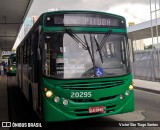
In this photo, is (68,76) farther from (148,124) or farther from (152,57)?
(152,57)

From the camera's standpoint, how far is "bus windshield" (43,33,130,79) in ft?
20.8

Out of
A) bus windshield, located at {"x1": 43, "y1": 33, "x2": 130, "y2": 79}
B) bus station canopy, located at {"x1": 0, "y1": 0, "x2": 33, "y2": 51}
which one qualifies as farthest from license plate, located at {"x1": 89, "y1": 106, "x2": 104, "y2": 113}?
bus station canopy, located at {"x1": 0, "y1": 0, "x2": 33, "y2": 51}

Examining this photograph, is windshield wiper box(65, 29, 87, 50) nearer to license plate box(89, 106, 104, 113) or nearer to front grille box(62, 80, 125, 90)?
front grille box(62, 80, 125, 90)

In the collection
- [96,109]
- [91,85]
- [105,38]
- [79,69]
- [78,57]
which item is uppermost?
[105,38]

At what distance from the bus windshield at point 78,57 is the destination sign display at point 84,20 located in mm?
278

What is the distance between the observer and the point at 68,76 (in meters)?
6.27

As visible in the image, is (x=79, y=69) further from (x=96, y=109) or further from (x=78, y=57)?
(x=96, y=109)

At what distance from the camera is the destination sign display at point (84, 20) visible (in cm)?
654

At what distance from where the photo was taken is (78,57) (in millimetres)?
6441

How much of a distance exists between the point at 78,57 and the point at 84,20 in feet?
3.15

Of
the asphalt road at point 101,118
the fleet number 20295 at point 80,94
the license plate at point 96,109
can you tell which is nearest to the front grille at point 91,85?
the fleet number 20295 at point 80,94

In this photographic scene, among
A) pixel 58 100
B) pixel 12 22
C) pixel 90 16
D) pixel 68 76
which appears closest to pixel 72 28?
pixel 90 16

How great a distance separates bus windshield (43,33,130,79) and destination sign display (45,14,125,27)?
0.91 ft

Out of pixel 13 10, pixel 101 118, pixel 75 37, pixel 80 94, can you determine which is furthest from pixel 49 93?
pixel 13 10
